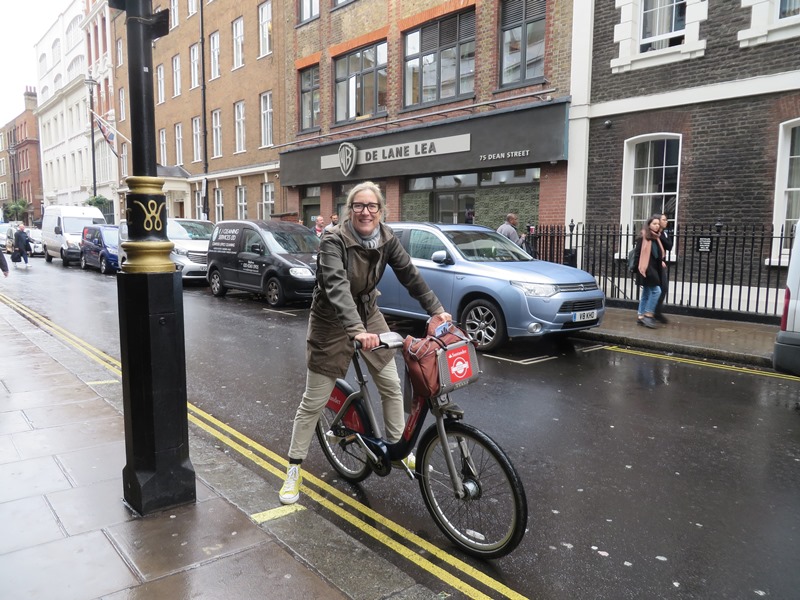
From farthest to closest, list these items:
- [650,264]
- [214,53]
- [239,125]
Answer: [214,53] < [239,125] < [650,264]

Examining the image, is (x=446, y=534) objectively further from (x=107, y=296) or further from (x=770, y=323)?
(x=107, y=296)

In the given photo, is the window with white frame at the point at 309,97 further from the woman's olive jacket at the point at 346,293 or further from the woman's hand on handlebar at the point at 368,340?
the woman's hand on handlebar at the point at 368,340

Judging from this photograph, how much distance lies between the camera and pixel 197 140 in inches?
1227

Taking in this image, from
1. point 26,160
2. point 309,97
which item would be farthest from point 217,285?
point 26,160

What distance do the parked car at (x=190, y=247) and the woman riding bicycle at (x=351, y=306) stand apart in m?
13.4

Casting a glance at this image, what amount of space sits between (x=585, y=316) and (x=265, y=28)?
70.9 ft

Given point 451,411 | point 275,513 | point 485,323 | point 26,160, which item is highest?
point 26,160

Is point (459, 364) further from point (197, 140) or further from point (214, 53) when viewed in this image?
point (197, 140)

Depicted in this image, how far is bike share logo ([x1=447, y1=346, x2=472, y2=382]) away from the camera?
299cm

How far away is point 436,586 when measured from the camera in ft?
9.43

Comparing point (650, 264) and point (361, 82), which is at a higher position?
point (361, 82)

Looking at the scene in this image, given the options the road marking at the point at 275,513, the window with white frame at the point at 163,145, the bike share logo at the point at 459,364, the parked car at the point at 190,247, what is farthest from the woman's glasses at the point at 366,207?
the window with white frame at the point at 163,145

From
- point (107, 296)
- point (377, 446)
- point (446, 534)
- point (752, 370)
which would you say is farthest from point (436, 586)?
point (107, 296)

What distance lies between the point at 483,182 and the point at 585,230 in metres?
3.49
